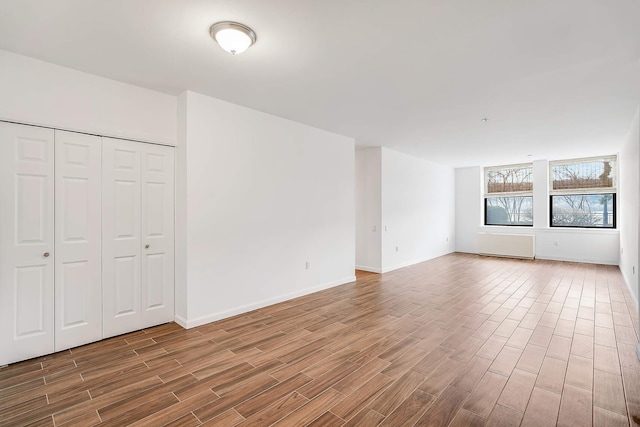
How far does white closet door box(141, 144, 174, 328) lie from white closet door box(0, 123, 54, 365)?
810mm

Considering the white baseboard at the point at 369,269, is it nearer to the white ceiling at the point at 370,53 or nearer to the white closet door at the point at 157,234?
the white ceiling at the point at 370,53

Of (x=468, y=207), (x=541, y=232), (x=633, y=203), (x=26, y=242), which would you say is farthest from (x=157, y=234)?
(x=541, y=232)

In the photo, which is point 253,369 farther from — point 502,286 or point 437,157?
point 437,157

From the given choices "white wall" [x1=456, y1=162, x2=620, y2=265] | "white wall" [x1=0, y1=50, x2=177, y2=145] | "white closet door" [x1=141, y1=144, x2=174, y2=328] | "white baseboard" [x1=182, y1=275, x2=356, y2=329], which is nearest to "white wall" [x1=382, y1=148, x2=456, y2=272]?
"white wall" [x1=456, y1=162, x2=620, y2=265]

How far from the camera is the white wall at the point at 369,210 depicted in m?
6.50

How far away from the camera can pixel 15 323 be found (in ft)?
8.93

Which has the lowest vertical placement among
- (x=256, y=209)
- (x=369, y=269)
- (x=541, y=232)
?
(x=369, y=269)

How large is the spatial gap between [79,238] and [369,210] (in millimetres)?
5004

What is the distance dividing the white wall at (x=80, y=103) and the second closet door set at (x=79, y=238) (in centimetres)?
12

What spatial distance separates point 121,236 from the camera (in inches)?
131

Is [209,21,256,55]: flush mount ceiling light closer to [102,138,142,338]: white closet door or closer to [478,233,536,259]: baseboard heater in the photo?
[102,138,142,338]: white closet door

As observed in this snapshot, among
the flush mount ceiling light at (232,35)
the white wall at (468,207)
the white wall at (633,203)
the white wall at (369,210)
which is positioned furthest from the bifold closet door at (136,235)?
the white wall at (468,207)

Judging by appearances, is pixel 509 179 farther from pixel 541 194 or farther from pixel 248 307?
pixel 248 307

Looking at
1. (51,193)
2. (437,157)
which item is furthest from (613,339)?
(51,193)
